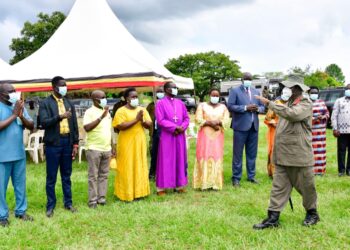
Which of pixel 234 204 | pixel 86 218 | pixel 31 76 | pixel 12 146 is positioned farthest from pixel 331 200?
pixel 31 76

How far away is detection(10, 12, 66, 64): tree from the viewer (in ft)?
103

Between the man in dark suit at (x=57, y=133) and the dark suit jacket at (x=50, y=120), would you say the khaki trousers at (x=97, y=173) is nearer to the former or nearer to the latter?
the man in dark suit at (x=57, y=133)

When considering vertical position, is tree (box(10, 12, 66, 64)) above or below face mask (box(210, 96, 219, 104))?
above

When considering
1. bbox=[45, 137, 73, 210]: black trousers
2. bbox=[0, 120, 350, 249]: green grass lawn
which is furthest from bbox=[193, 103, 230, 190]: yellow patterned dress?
bbox=[45, 137, 73, 210]: black trousers

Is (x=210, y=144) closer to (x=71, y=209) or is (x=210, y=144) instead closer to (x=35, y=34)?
(x=71, y=209)

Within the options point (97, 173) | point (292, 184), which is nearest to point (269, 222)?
point (292, 184)

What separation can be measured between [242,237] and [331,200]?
217 cm

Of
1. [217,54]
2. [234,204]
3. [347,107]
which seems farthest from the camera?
[217,54]

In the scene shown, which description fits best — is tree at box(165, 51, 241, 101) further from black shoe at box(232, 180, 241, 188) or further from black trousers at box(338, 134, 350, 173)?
black shoe at box(232, 180, 241, 188)

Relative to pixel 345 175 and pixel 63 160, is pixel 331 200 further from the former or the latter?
pixel 63 160

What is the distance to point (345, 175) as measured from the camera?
748cm

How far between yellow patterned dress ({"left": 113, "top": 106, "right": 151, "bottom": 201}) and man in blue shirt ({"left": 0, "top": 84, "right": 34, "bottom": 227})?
4.76 ft

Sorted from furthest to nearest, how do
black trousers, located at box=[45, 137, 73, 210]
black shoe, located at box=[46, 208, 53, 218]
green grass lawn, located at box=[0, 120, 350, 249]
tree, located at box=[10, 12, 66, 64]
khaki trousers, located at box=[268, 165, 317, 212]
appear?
1. tree, located at box=[10, 12, 66, 64]
2. black shoe, located at box=[46, 208, 53, 218]
3. black trousers, located at box=[45, 137, 73, 210]
4. khaki trousers, located at box=[268, 165, 317, 212]
5. green grass lawn, located at box=[0, 120, 350, 249]

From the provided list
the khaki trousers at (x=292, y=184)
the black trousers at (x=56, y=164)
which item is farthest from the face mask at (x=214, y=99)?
the black trousers at (x=56, y=164)
